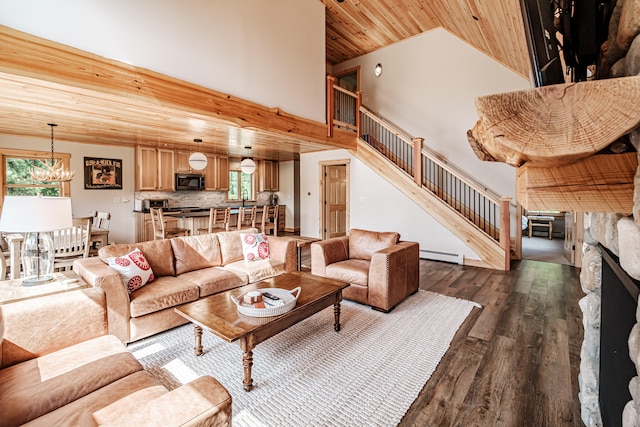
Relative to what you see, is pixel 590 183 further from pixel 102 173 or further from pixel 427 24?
pixel 102 173

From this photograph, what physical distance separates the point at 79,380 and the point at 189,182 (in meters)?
6.57

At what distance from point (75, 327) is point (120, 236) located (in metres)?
5.82

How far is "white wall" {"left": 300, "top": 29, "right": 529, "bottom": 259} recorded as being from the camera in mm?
5926

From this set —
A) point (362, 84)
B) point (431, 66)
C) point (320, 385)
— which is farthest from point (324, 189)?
point (320, 385)

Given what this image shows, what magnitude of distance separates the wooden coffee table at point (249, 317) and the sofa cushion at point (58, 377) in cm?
51

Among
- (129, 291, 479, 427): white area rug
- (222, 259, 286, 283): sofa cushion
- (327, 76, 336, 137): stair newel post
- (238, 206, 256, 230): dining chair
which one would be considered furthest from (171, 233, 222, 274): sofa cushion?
→ (327, 76, 336, 137): stair newel post

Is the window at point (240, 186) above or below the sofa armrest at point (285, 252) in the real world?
above

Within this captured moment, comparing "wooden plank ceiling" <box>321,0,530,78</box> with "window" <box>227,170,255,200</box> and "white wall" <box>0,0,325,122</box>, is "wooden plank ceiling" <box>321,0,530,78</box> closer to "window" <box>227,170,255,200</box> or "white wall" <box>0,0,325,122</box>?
"white wall" <box>0,0,325,122</box>

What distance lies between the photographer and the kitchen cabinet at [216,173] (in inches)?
310

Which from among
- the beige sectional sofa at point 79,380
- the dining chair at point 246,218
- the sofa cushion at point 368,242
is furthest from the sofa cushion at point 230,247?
the dining chair at point 246,218

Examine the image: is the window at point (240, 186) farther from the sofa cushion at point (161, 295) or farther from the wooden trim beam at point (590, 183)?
the wooden trim beam at point (590, 183)

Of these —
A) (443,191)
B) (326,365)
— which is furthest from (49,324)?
(443,191)

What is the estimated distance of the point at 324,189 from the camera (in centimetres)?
736

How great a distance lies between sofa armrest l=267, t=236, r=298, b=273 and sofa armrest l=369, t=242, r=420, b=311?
111 centimetres
